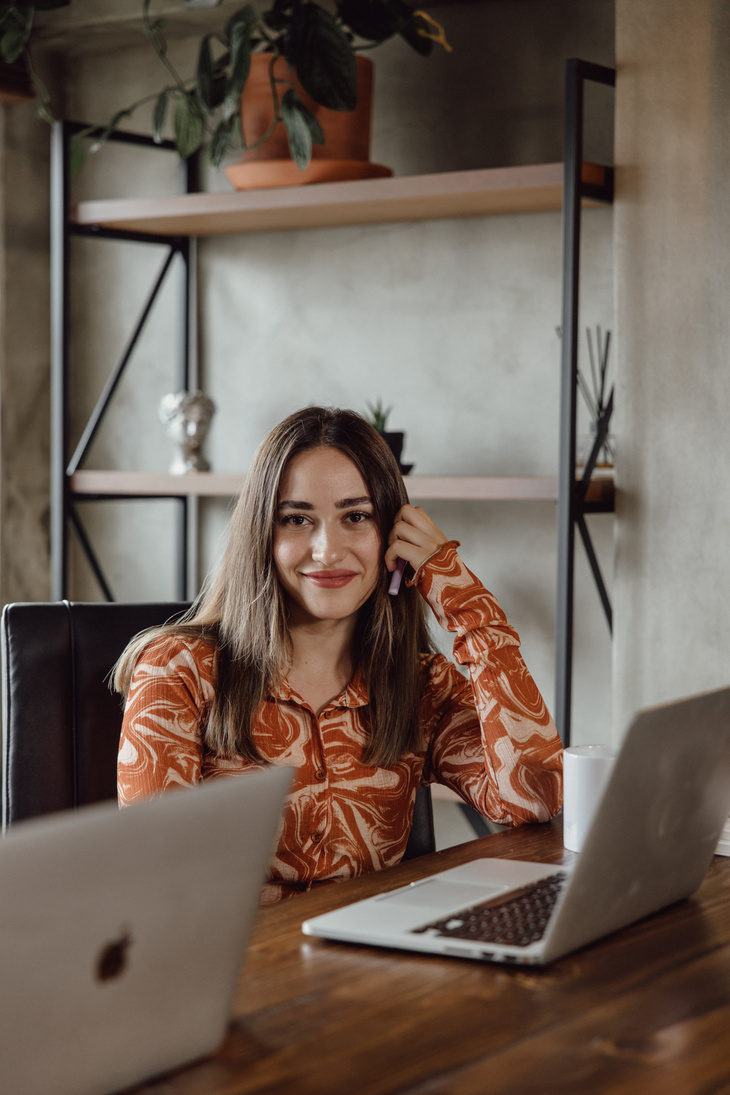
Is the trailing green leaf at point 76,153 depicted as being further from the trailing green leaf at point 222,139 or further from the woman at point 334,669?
the woman at point 334,669

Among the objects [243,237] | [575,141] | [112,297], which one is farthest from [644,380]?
[112,297]

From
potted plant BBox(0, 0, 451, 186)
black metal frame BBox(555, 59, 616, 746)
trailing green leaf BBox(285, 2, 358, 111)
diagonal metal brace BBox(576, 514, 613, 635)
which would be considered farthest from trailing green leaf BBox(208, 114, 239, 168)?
diagonal metal brace BBox(576, 514, 613, 635)

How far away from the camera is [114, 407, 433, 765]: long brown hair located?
5.33ft

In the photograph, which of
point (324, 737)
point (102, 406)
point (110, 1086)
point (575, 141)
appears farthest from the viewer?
point (102, 406)

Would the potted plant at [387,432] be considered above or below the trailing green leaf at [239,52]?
below

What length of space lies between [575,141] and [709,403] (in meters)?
0.55

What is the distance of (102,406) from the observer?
3154 millimetres

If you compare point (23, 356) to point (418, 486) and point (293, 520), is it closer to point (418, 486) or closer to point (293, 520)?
point (418, 486)

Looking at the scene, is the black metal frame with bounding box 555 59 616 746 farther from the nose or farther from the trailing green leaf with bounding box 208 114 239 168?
the nose

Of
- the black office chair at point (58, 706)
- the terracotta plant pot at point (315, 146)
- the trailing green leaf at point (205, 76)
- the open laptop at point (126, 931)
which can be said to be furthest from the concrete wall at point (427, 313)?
the open laptop at point (126, 931)

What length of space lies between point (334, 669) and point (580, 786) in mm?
440

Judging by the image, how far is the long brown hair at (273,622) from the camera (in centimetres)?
163

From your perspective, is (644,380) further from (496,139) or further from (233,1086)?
(233,1086)

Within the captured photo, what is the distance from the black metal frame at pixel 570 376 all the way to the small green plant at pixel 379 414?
42 centimetres
